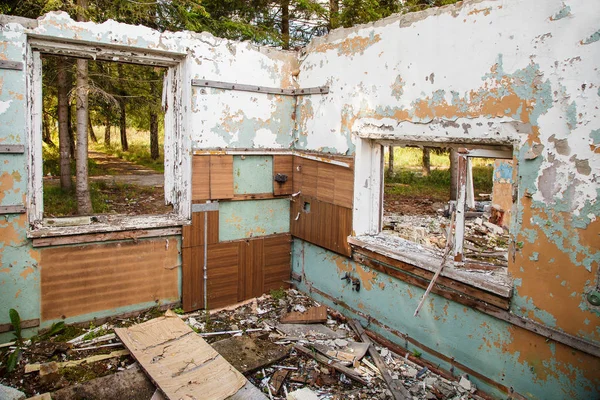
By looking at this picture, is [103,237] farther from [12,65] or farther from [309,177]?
[309,177]

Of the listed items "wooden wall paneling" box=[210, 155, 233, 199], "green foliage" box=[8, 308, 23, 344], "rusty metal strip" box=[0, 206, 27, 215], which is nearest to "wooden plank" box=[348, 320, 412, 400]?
"wooden wall paneling" box=[210, 155, 233, 199]

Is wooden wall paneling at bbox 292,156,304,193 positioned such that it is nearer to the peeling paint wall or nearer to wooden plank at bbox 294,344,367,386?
the peeling paint wall

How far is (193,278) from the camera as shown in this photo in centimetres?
508

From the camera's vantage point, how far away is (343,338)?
14.8 feet

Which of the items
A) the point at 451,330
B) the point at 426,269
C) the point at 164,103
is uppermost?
the point at 164,103

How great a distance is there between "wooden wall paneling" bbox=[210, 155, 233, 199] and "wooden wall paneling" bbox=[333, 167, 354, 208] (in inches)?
50.9

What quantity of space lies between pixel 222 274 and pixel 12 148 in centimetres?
257

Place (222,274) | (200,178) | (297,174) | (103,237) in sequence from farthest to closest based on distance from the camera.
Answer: (297,174)
(222,274)
(200,178)
(103,237)

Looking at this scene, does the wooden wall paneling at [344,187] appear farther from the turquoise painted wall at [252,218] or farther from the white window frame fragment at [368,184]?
the turquoise painted wall at [252,218]

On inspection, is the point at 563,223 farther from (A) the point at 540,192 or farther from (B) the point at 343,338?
(B) the point at 343,338

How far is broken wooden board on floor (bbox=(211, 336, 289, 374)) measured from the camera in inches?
155

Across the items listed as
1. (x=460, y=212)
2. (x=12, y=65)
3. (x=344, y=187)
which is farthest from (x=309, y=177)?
(x=12, y=65)

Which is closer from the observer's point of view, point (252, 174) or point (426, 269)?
point (426, 269)

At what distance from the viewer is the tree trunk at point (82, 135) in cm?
700
